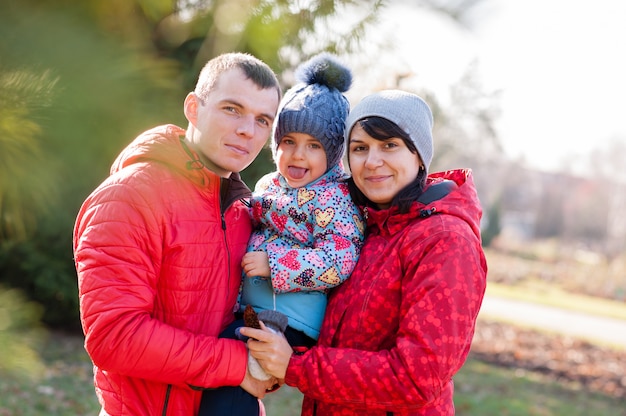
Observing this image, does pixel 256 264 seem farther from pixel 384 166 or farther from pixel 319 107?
pixel 319 107

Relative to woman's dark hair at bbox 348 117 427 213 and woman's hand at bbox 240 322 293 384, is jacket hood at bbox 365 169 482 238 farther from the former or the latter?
woman's hand at bbox 240 322 293 384

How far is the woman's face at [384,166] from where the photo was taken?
7.57 feet

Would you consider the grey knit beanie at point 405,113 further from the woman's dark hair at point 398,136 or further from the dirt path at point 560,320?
the dirt path at point 560,320

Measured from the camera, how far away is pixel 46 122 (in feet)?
3.51

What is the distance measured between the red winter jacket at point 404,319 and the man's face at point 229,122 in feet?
1.84

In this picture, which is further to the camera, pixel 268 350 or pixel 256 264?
pixel 256 264

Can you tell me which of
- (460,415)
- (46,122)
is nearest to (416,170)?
(46,122)

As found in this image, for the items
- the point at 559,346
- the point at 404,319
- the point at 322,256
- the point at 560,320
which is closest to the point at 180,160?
the point at 322,256

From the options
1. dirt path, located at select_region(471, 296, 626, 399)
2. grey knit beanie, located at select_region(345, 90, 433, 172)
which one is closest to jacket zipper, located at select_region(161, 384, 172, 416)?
grey knit beanie, located at select_region(345, 90, 433, 172)

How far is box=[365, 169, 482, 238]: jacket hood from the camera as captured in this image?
7.22 ft

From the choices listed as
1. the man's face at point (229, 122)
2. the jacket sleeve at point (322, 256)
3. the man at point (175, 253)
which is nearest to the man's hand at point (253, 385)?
the man at point (175, 253)

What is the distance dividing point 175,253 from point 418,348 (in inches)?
34.5

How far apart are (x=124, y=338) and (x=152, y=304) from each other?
0.50ft

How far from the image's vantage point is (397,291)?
2.19 m
